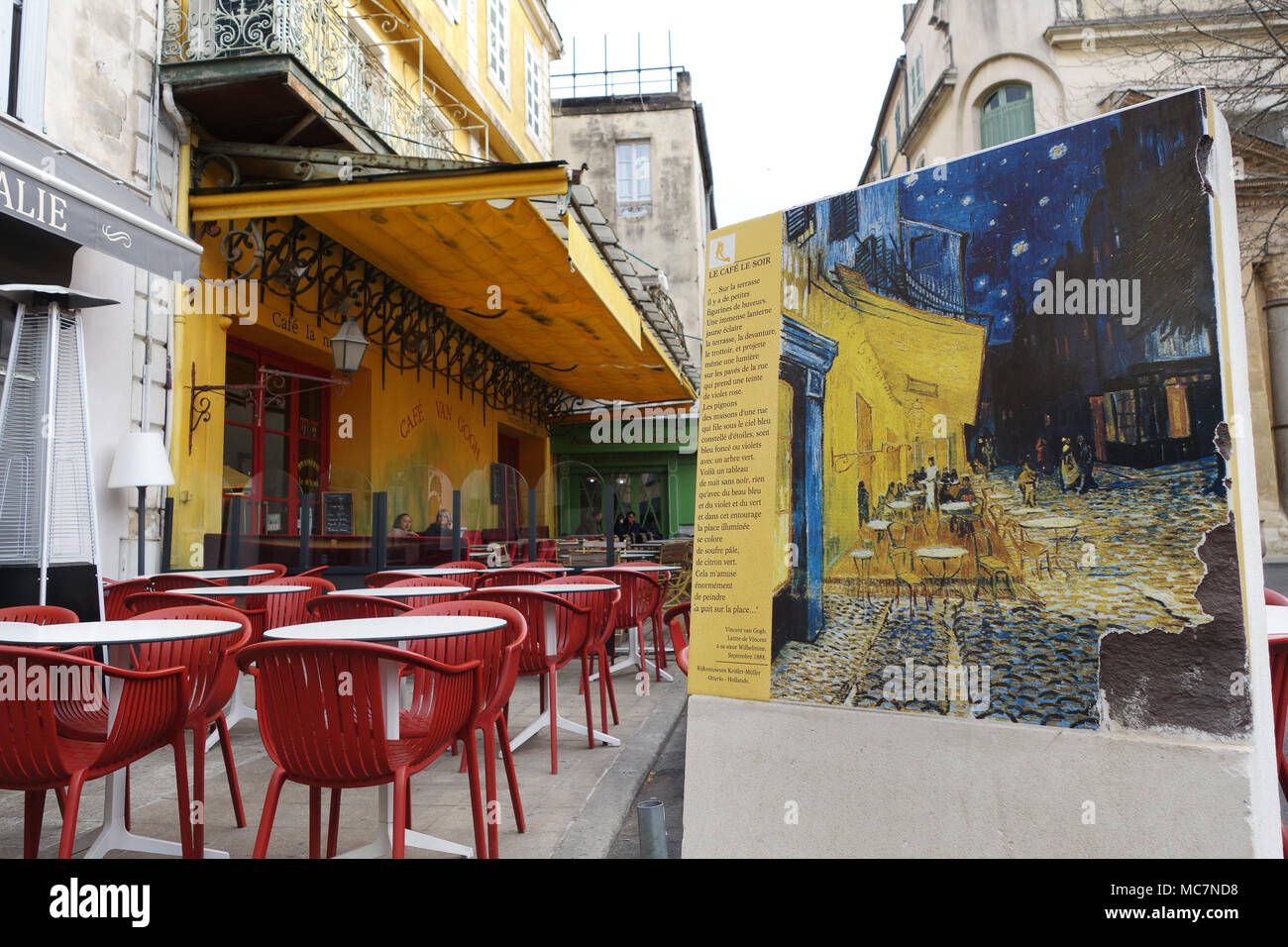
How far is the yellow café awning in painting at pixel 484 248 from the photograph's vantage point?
288 inches

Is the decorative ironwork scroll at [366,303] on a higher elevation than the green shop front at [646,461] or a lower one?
higher

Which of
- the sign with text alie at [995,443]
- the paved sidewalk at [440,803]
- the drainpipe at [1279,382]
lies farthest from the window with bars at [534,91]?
the drainpipe at [1279,382]

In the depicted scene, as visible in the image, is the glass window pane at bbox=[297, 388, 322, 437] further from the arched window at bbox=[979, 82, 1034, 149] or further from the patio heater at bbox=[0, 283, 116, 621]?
the arched window at bbox=[979, 82, 1034, 149]

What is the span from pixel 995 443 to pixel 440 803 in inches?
111

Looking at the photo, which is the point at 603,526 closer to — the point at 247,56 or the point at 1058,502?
the point at 247,56

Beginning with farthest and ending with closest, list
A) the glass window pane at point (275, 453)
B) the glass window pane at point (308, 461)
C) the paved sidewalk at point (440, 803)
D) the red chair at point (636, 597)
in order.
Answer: the glass window pane at point (308, 461) < the glass window pane at point (275, 453) < the red chair at point (636, 597) < the paved sidewalk at point (440, 803)

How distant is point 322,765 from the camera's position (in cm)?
248

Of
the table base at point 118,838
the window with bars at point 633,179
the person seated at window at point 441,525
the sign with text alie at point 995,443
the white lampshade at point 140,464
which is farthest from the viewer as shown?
the window with bars at point 633,179

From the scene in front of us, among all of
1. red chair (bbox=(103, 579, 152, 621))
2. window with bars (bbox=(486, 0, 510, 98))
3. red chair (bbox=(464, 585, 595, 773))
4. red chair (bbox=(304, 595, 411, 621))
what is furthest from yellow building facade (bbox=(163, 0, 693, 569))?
red chair (bbox=(304, 595, 411, 621))

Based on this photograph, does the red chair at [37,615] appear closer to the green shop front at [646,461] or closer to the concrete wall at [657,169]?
the green shop front at [646,461]

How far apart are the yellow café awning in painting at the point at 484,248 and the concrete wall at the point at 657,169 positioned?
11043mm

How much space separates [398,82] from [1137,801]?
12.0 metres

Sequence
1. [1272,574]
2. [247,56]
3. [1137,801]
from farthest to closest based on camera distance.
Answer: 1. [1272,574]
2. [247,56]
3. [1137,801]
